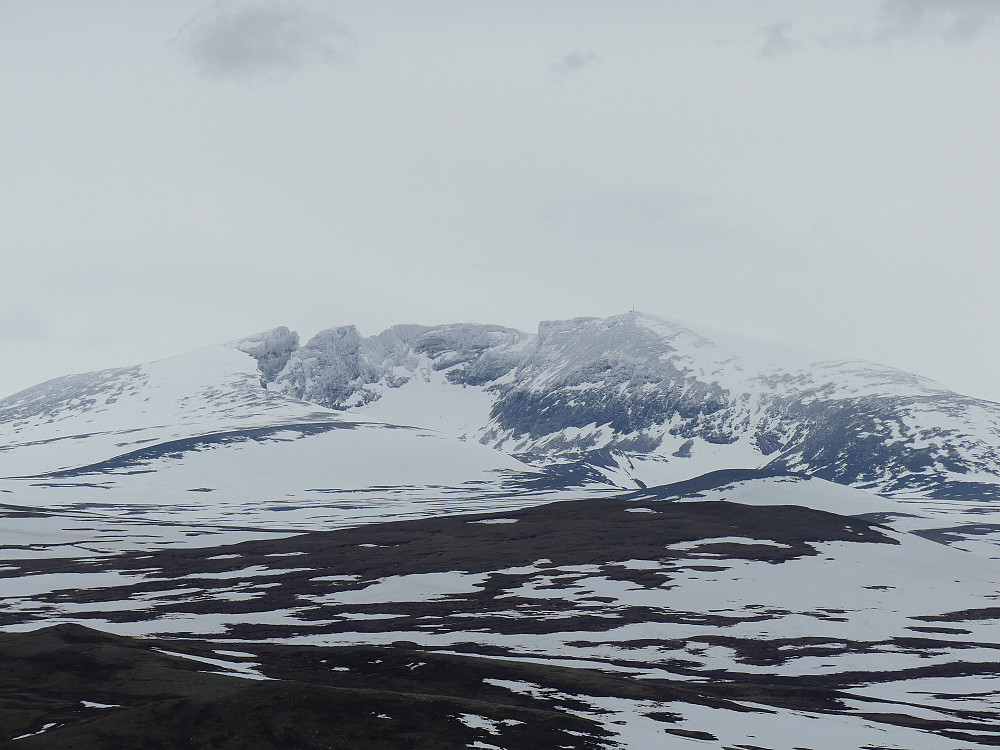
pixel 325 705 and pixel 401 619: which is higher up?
pixel 325 705

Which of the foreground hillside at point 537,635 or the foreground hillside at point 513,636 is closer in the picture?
the foreground hillside at point 513,636

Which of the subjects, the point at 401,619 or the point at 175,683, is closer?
the point at 175,683

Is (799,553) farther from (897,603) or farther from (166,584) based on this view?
(166,584)

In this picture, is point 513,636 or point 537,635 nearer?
point 513,636

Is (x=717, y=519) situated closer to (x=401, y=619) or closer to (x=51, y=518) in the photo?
(x=401, y=619)

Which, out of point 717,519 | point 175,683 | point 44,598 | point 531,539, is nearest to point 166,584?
point 44,598

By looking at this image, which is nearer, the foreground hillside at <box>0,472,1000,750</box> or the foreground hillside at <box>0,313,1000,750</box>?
the foreground hillside at <box>0,313,1000,750</box>

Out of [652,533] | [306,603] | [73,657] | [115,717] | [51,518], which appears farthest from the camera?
[51,518]

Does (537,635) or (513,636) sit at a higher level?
(513,636)

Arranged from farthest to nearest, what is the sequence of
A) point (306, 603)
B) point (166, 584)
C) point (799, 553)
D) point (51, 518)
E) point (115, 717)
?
point (51, 518), point (799, 553), point (166, 584), point (306, 603), point (115, 717)
